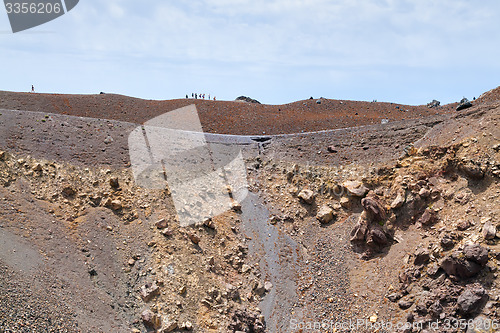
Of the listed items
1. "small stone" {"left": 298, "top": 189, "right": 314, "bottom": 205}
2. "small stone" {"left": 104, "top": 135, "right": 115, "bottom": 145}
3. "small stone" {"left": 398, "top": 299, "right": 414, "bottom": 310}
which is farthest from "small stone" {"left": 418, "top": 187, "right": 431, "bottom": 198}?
"small stone" {"left": 104, "top": 135, "right": 115, "bottom": 145}

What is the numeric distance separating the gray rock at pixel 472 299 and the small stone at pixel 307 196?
372 inches

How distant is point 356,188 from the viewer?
1986 centimetres

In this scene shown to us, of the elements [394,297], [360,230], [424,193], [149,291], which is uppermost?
[424,193]

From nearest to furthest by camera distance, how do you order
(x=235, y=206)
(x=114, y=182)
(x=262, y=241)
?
1. (x=114, y=182)
2. (x=262, y=241)
3. (x=235, y=206)

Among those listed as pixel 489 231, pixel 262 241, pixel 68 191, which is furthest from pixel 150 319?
pixel 489 231

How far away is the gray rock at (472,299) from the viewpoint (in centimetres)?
1213

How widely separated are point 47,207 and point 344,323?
521 inches

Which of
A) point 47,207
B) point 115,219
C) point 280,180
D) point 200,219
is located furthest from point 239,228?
point 47,207

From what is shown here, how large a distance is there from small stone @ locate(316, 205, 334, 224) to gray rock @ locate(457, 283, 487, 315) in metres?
Result: 7.95

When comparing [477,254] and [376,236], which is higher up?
[477,254]

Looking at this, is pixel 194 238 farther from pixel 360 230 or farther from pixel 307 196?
pixel 360 230

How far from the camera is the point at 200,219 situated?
18391 millimetres

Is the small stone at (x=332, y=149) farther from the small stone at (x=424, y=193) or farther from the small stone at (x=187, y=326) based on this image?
the small stone at (x=187, y=326)

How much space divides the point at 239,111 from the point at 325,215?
57.8 feet
